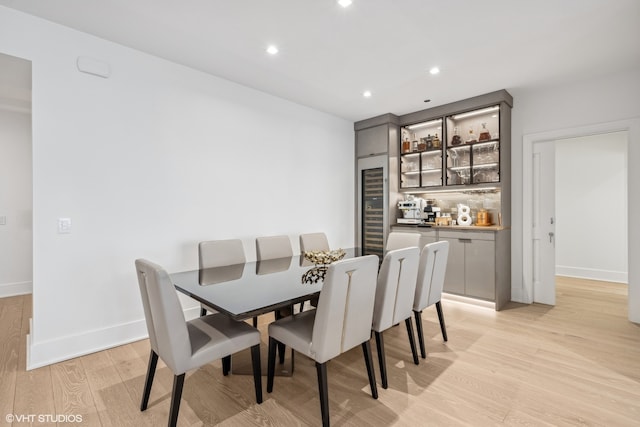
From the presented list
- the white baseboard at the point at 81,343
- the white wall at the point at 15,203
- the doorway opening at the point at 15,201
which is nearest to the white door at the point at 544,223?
the white baseboard at the point at 81,343

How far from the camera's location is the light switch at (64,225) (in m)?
2.49

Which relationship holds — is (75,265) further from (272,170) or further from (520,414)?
(520,414)

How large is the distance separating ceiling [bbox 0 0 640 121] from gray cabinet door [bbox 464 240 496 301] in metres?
1.95

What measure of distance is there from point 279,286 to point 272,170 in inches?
87.1

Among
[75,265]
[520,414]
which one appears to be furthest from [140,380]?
[520,414]

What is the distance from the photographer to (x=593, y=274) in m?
5.10

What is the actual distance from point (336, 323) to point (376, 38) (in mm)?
2347

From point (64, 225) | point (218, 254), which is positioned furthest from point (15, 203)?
point (218, 254)

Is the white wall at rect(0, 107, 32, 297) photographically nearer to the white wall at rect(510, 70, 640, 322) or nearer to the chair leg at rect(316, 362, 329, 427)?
the chair leg at rect(316, 362, 329, 427)

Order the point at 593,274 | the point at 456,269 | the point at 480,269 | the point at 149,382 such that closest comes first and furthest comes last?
the point at 149,382, the point at 480,269, the point at 456,269, the point at 593,274

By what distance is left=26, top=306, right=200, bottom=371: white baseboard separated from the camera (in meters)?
2.38

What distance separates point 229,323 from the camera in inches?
78.9

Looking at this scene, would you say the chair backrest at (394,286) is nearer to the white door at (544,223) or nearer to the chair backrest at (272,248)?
the chair backrest at (272,248)

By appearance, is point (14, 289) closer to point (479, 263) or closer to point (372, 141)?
point (372, 141)
